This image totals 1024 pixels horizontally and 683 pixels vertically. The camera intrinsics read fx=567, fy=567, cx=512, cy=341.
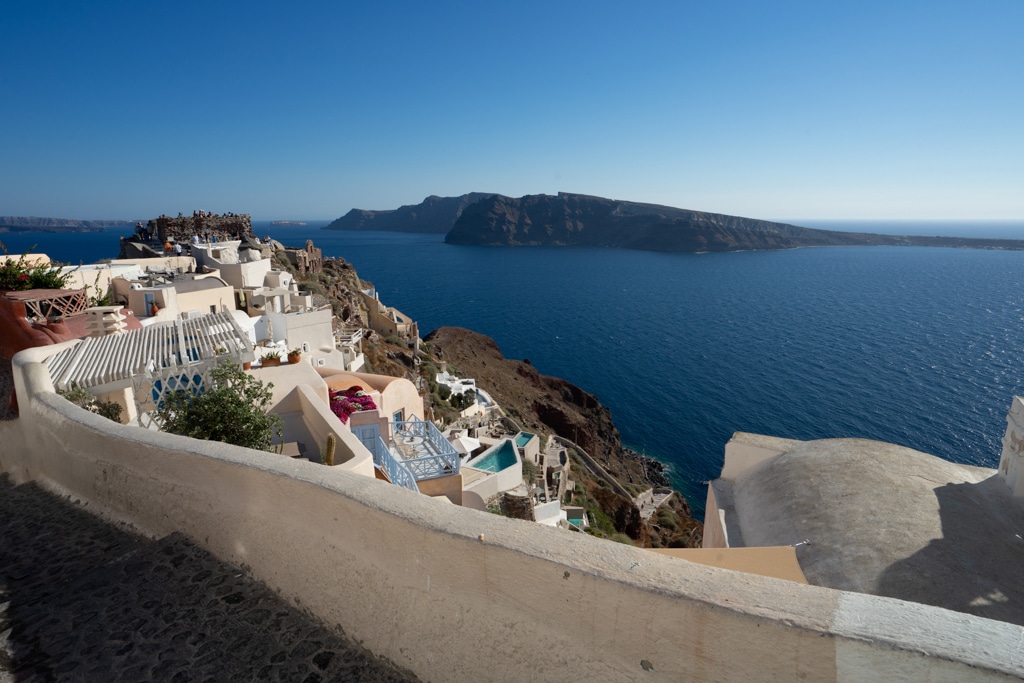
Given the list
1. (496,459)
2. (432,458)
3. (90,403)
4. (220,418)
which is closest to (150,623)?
(220,418)

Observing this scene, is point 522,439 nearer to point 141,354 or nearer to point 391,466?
point 391,466

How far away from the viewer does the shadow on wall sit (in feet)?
14.2

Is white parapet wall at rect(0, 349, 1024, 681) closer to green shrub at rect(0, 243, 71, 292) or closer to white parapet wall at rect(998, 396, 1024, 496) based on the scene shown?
white parapet wall at rect(998, 396, 1024, 496)

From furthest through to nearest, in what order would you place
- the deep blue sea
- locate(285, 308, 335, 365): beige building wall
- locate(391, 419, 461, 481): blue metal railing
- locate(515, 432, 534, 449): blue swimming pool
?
the deep blue sea, locate(515, 432, 534, 449): blue swimming pool, locate(285, 308, 335, 365): beige building wall, locate(391, 419, 461, 481): blue metal railing

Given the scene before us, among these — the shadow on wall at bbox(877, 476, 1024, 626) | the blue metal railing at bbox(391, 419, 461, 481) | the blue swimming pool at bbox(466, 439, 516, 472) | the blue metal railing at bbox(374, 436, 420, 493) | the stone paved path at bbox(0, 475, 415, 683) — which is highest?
the stone paved path at bbox(0, 475, 415, 683)

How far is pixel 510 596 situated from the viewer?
92.7 inches

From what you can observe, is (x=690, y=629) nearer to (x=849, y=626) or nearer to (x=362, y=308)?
(x=849, y=626)

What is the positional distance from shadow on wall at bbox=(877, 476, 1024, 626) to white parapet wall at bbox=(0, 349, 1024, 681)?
332 centimetres

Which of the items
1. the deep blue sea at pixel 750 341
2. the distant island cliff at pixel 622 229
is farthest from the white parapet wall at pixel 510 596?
the distant island cliff at pixel 622 229

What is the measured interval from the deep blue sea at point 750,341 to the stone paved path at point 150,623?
30.8 m

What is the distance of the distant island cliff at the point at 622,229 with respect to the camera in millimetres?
160375

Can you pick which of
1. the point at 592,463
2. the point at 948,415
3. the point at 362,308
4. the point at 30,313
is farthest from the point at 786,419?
the point at 30,313

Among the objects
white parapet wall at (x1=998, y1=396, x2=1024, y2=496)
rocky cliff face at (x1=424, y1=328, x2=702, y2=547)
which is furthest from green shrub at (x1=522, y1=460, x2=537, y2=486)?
white parapet wall at (x1=998, y1=396, x2=1024, y2=496)

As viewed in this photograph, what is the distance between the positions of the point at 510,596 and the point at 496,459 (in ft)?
57.9
